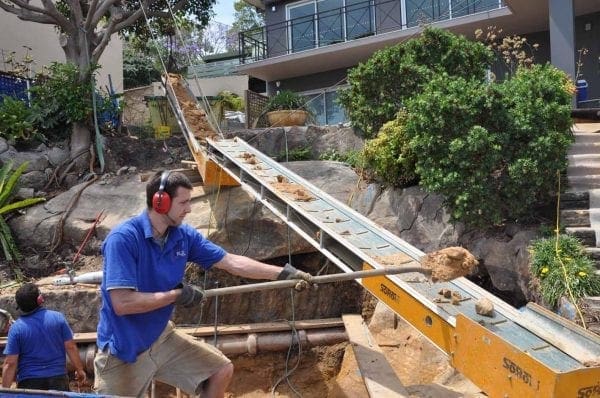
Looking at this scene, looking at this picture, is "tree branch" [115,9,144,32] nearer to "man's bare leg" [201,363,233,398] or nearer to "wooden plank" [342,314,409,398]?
"wooden plank" [342,314,409,398]

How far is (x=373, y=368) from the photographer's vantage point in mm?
4926

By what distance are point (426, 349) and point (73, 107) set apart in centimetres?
898

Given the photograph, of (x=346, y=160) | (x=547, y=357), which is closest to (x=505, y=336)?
(x=547, y=357)

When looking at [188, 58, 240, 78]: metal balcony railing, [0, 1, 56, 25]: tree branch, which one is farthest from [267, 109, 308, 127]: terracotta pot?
[188, 58, 240, 78]: metal balcony railing

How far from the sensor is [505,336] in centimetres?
297

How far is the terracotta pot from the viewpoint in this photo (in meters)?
11.9

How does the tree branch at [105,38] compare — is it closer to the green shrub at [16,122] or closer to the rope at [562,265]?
the green shrub at [16,122]

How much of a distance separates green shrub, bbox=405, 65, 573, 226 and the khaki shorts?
3523mm

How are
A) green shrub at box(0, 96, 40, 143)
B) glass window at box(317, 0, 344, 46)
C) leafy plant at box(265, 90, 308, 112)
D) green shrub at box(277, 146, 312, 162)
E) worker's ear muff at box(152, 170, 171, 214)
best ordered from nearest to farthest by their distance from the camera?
1. worker's ear muff at box(152, 170, 171, 214)
2. green shrub at box(277, 146, 312, 162)
3. green shrub at box(0, 96, 40, 143)
4. leafy plant at box(265, 90, 308, 112)
5. glass window at box(317, 0, 344, 46)

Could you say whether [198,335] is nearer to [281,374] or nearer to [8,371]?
[281,374]

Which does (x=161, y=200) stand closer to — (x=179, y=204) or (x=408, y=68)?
(x=179, y=204)

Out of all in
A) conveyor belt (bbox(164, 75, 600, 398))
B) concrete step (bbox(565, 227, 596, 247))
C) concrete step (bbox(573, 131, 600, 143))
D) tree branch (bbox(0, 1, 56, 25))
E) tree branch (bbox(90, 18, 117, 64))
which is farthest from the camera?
tree branch (bbox(90, 18, 117, 64))

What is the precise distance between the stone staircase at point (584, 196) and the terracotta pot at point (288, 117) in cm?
599

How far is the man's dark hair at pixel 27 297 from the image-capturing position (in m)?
4.45
